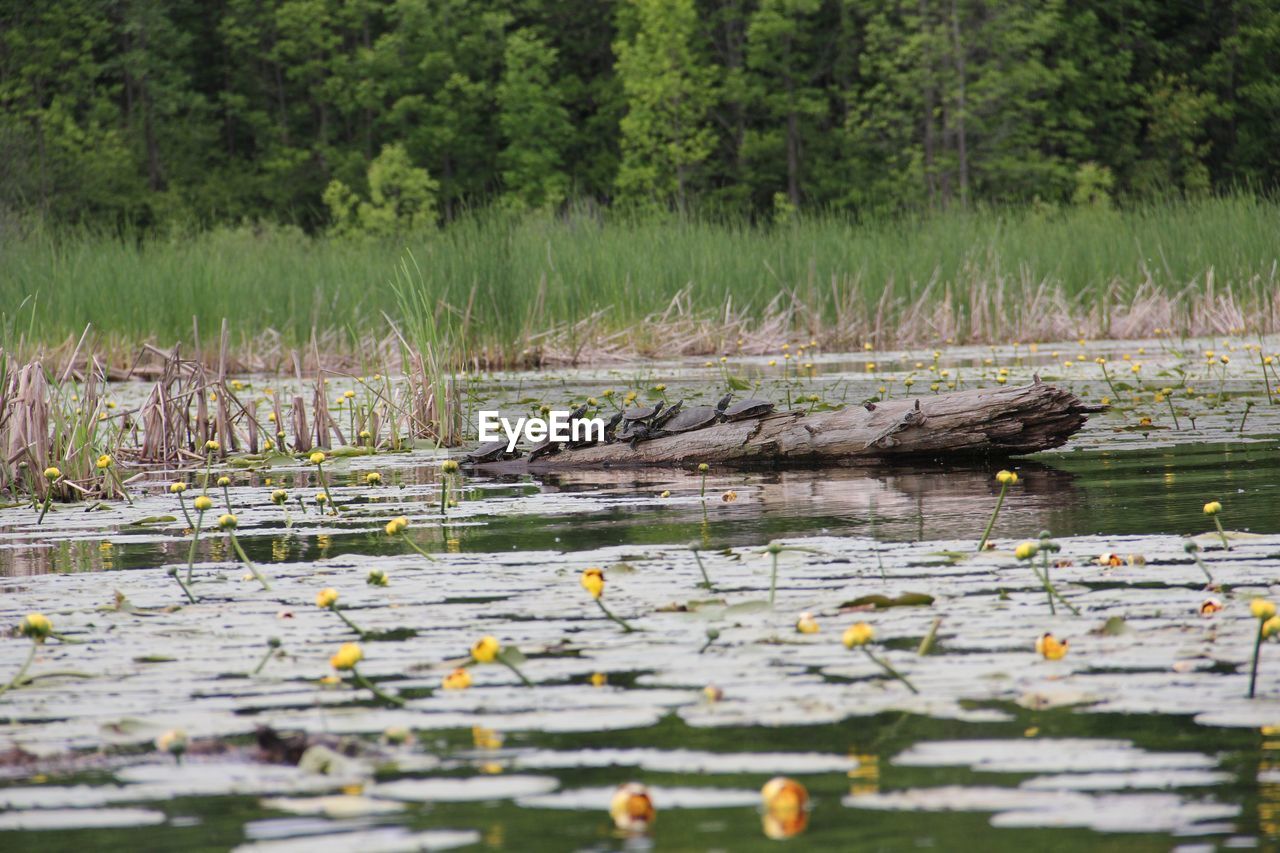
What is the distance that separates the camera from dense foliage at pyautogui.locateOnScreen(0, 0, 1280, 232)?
105 ft

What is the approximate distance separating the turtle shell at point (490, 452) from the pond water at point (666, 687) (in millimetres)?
1859

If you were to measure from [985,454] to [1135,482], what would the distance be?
115 centimetres

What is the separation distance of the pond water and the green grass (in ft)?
23.6

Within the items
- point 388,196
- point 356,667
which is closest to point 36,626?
point 356,667

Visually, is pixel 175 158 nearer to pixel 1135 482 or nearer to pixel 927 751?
pixel 1135 482

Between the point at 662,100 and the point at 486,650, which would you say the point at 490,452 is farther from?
the point at 662,100

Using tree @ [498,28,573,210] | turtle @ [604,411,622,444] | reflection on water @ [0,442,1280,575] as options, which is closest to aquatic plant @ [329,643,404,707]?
reflection on water @ [0,442,1280,575]

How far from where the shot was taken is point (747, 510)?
4.82m

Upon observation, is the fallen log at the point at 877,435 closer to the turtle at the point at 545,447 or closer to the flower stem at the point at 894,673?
the turtle at the point at 545,447

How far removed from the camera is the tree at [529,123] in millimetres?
35750

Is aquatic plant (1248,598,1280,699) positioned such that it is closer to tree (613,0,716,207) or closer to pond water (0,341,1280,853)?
pond water (0,341,1280,853)

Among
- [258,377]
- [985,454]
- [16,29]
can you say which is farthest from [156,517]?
[16,29]

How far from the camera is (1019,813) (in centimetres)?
176

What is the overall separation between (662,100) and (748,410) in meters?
28.7
